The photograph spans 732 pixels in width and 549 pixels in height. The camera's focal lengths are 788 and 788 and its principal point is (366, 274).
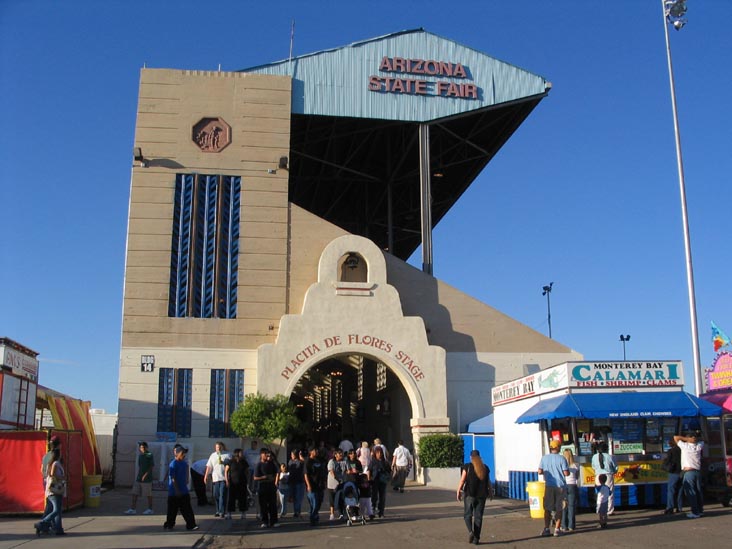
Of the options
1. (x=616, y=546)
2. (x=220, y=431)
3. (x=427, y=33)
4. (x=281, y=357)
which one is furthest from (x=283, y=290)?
(x=616, y=546)

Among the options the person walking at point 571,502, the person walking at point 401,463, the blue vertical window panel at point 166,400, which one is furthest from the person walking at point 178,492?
the blue vertical window panel at point 166,400

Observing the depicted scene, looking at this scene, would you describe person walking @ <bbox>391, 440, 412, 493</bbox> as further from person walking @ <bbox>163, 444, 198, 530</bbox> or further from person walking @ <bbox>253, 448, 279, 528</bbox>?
person walking @ <bbox>163, 444, 198, 530</bbox>

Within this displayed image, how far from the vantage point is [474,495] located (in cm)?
1379

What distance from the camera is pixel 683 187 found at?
25.6 metres

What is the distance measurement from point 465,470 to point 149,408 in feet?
53.4

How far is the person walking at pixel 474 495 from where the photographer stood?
13617 mm

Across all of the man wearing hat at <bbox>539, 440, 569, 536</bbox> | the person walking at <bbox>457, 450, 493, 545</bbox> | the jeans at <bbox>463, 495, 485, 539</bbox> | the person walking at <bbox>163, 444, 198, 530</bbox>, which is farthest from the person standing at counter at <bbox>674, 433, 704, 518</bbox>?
the person walking at <bbox>163, 444, 198, 530</bbox>

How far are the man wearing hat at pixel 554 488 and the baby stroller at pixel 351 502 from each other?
3.96 meters

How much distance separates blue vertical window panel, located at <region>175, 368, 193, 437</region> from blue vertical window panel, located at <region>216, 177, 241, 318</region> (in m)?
2.49

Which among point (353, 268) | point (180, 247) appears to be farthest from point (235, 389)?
point (353, 268)

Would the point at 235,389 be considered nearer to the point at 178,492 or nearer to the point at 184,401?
the point at 184,401

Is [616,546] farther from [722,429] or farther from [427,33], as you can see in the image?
[427,33]

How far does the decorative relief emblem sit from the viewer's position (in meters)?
30.4

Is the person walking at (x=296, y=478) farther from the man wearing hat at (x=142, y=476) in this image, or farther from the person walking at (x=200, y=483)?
the person walking at (x=200, y=483)
